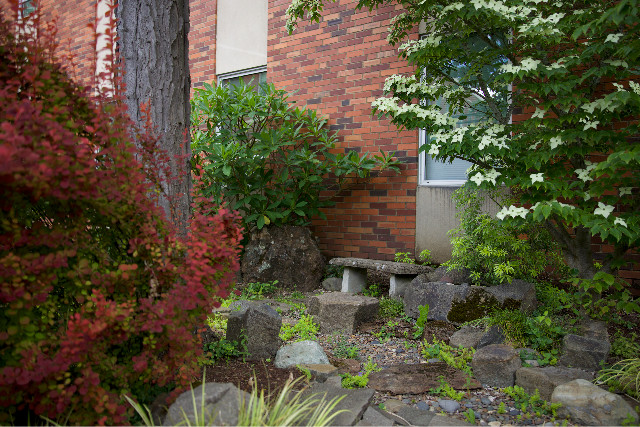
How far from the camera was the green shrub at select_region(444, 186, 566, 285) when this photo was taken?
4.33 metres

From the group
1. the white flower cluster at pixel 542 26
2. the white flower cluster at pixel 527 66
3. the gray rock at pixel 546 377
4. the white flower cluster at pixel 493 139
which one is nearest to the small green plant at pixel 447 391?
the gray rock at pixel 546 377

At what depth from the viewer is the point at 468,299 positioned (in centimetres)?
445

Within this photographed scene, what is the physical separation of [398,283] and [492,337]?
172 cm

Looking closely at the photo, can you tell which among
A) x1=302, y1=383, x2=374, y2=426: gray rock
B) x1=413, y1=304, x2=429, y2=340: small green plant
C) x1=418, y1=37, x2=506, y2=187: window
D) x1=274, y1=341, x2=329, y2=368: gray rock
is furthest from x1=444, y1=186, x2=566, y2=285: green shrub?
x1=302, y1=383, x2=374, y2=426: gray rock

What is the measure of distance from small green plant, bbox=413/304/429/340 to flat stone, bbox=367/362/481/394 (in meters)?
0.68

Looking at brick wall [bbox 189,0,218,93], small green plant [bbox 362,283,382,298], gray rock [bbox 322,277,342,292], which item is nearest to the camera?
small green plant [bbox 362,283,382,298]

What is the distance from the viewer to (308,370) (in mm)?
3273

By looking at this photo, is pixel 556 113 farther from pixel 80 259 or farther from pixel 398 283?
pixel 80 259

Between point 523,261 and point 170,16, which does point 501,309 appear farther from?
point 170,16

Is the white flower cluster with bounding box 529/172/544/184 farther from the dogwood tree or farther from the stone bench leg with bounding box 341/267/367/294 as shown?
the stone bench leg with bounding box 341/267/367/294

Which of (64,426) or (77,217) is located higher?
(77,217)

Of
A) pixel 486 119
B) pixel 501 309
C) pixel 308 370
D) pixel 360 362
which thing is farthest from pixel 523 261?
pixel 308 370

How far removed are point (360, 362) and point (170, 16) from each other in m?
2.91

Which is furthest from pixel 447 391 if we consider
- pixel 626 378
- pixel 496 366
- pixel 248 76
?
pixel 248 76
